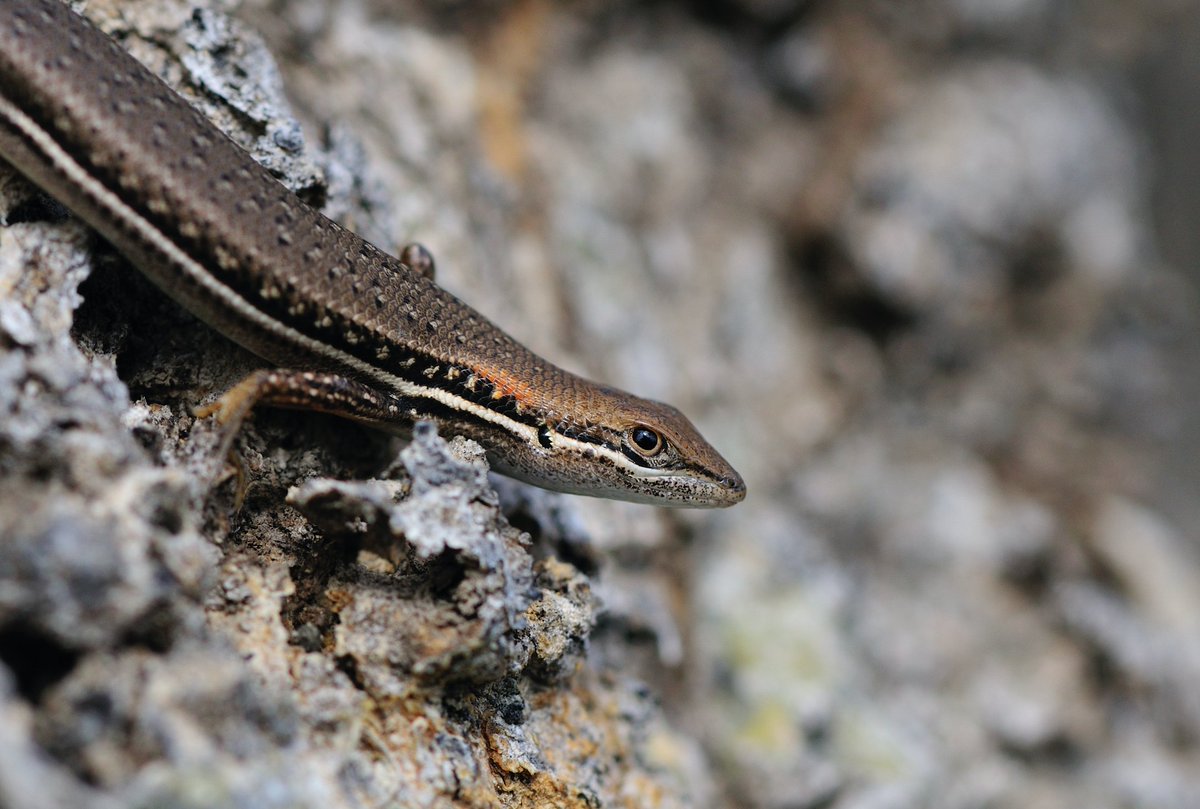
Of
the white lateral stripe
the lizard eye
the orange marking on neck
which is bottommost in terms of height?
the white lateral stripe

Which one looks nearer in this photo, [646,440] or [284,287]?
[284,287]

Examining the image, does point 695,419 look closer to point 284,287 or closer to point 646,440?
point 646,440

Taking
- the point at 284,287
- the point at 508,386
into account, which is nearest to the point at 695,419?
the point at 508,386

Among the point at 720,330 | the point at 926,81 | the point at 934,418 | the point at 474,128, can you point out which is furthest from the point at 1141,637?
the point at 474,128

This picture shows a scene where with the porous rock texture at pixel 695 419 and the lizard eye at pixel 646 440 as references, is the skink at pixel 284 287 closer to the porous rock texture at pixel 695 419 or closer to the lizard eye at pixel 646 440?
the lizard eye at pixel 646 440

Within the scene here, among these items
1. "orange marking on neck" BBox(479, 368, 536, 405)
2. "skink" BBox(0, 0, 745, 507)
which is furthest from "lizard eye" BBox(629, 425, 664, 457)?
"orange marking on neck" BBox(479, 368, 536, 405)

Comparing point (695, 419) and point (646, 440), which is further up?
point (695, 419)

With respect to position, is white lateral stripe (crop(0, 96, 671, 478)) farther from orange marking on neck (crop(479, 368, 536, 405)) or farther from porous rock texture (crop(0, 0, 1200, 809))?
porous rock texture (crop(0, 0, 1200, 809))
